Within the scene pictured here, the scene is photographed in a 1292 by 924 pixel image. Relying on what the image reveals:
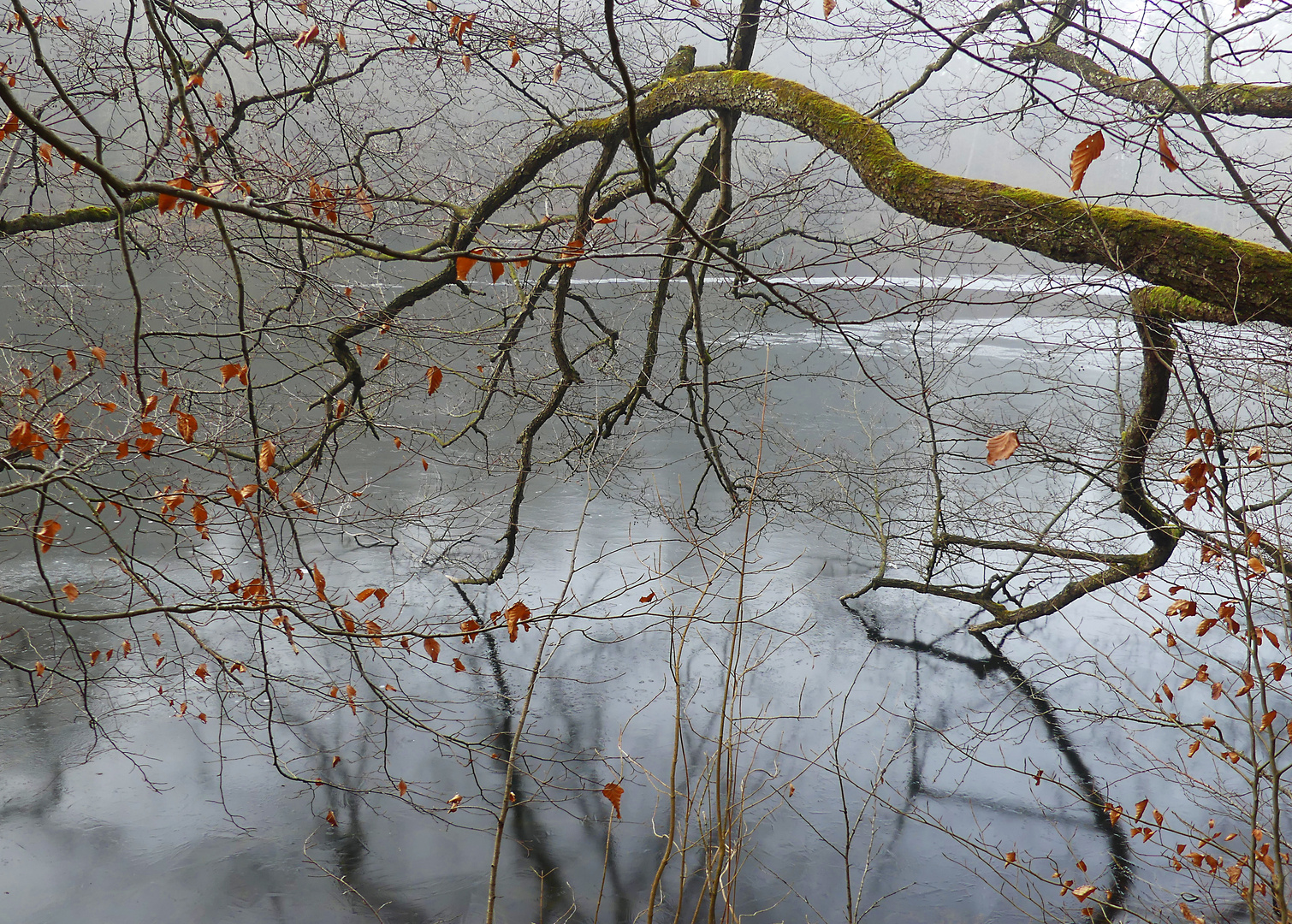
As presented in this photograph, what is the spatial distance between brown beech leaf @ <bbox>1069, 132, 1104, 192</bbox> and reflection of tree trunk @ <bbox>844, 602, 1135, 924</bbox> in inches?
143

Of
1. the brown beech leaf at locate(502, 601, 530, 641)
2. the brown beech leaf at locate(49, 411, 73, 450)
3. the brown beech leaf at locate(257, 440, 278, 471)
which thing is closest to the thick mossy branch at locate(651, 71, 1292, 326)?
the brown beech leaf at locate(502, 601, 530, 641)

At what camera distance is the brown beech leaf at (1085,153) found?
1915 mm

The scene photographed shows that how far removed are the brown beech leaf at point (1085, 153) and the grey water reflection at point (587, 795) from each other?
2.43m

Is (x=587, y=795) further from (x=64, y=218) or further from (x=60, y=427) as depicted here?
(x=64, y=218)

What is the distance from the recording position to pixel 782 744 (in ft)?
22.2

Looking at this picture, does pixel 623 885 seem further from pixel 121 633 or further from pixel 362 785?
pixel 121 633

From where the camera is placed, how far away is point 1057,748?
700 centimetres

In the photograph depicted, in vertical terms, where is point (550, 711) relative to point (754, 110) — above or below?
below

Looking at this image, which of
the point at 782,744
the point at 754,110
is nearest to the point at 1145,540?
the point at 782,744

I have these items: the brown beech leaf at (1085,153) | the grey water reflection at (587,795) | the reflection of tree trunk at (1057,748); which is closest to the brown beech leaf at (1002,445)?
the brown beech leaf at (1085,153)

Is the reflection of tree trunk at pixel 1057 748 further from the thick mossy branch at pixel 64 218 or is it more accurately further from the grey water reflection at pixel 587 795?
the thick mossy branch at pixel 64 218

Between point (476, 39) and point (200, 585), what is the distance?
7.31 meters

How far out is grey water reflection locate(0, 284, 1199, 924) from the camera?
5250 millimetres

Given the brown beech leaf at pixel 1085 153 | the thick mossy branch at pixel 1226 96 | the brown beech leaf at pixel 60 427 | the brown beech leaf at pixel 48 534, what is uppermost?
the thick mossy branch at pixel 1226 96
